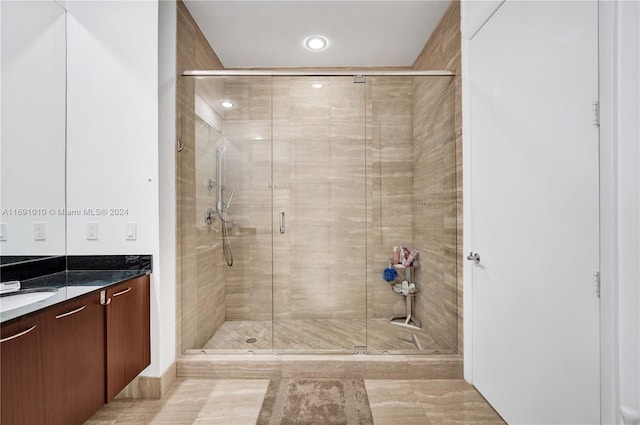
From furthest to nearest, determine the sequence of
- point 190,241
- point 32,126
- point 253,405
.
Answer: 1. point 190,241
2. point 253,405
3. point 32,126

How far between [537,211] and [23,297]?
7.97 ft

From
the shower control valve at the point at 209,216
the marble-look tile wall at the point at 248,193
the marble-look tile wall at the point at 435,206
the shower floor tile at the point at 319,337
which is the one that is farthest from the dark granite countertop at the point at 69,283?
the marble-look tile wall at the point at 435,206

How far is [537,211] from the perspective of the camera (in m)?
1.45

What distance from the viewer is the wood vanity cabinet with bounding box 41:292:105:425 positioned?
1.30 m

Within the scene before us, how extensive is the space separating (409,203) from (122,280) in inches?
83.7

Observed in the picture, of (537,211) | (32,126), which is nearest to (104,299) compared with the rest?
(32,126)

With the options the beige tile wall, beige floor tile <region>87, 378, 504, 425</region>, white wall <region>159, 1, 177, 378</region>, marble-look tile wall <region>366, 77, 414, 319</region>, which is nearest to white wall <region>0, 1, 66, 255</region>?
white wall <region>159, 1, 177, 378</region>

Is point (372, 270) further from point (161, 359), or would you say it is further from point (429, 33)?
point (429, 33)

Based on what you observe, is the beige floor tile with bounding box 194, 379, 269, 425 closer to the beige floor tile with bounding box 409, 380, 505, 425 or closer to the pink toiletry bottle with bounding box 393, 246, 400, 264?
the beige floor tile with bounding box 409, 380, 505, 425

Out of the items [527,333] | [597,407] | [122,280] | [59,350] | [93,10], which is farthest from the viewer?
[93,10]

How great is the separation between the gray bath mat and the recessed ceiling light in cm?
273

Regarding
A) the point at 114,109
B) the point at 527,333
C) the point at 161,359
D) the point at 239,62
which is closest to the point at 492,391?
the point at 527,333

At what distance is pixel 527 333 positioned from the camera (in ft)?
5.02

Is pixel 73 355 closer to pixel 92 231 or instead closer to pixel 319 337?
pixel 92 231
